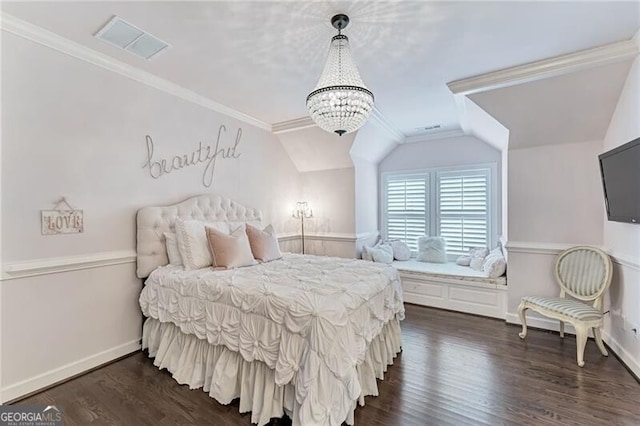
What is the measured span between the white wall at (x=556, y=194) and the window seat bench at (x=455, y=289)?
721 mm

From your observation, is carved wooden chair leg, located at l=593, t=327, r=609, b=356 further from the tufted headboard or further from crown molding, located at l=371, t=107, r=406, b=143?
the tufted headboard

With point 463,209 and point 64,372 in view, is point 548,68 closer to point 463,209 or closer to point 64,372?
point 463,209

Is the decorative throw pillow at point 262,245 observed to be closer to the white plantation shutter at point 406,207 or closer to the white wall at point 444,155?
the white plantation shutter at point 406,207

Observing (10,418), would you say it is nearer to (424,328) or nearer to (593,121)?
(424,328)

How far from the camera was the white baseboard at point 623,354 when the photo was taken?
7.72 feet

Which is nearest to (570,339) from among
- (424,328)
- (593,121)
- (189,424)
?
(424,328)

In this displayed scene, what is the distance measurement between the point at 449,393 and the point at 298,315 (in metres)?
1.38

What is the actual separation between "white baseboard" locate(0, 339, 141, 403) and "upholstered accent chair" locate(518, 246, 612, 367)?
4052mm

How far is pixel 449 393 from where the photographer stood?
7.07ft

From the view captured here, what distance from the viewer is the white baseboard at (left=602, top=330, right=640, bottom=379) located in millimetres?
2354

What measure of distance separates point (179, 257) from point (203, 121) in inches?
65.3

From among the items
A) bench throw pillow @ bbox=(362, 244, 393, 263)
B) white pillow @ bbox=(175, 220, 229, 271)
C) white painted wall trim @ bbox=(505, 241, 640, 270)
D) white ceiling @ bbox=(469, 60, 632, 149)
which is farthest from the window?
white pillow @ bbox=(175, 220, 229, 271)

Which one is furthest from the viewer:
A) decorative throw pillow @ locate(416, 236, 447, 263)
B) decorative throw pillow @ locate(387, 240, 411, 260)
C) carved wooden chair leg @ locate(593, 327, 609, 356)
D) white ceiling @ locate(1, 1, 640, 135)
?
decorative throw pillow @ locate(387, 240, 411, 260)

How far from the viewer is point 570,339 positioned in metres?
3.06
